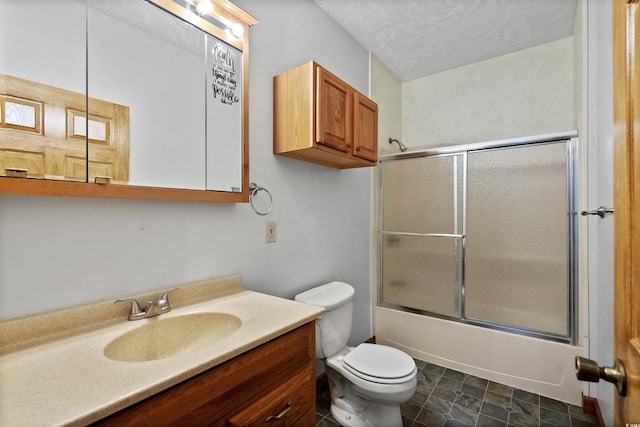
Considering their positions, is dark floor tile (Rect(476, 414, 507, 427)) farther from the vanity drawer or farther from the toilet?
the vanity drawer

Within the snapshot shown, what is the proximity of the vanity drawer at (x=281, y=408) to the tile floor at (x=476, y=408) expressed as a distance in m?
0.78

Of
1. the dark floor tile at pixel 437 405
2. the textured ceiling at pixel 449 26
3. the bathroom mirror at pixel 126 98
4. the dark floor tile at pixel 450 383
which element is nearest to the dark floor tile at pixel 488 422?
the dark floor tile at pixel 437 405

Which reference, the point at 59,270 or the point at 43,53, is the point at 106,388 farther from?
the point at 43,53

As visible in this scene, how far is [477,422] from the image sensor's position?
1664mm

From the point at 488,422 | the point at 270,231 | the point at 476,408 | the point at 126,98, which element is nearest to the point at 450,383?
the point at 476,408

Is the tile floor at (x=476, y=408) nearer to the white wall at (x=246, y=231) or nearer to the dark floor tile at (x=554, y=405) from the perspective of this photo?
the dark floor tile at (x=554, y=405)

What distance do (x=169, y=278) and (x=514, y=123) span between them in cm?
283

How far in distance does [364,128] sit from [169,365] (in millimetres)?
1681

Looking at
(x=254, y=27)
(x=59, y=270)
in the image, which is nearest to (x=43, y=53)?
(x=59, y=270)

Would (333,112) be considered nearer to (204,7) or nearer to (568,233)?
(204,7)

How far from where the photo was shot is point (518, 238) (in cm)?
203

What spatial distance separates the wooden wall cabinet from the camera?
152 centimetres

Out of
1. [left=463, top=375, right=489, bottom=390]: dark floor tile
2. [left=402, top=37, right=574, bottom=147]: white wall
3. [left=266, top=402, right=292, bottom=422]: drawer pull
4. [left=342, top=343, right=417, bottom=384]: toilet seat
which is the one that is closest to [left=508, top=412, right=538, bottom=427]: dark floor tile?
[left=463, top=375, right=489, bottom=390]: dark floor tile

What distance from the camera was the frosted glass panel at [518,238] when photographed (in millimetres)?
1902
